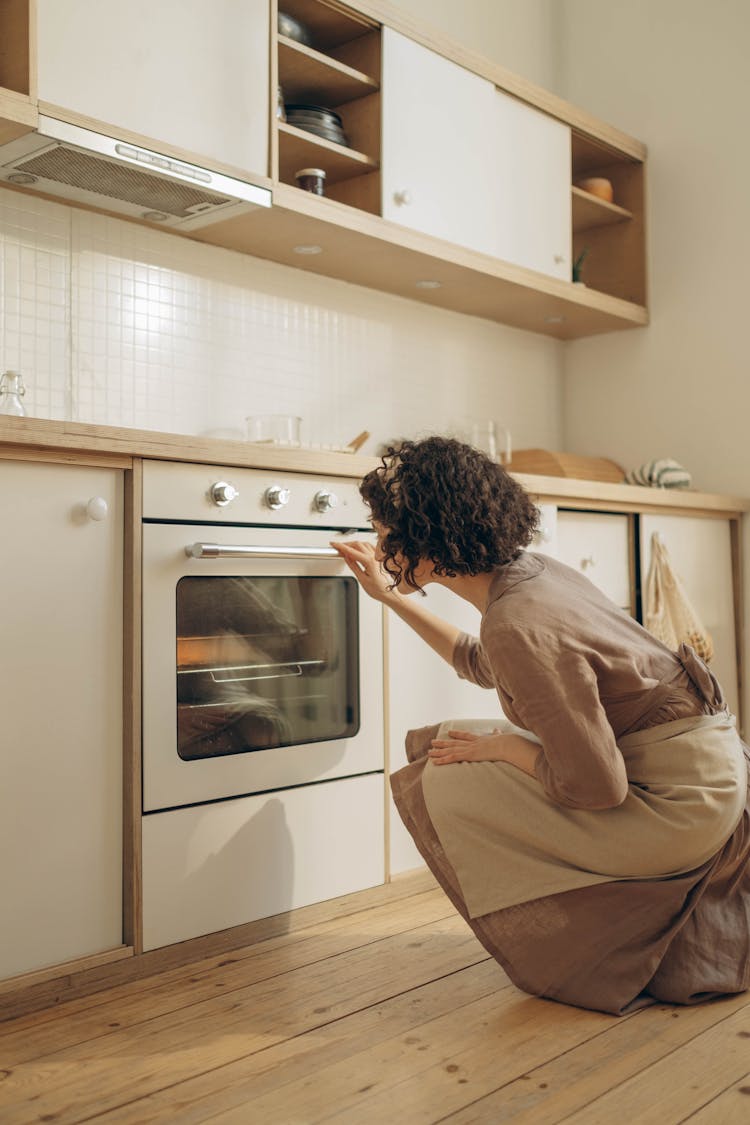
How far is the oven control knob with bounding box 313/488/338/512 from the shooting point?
2.26 meters

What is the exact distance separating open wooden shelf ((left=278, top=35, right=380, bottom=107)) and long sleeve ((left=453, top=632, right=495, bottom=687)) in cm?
144

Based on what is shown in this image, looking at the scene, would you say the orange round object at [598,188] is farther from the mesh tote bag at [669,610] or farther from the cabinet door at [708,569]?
the mesh tote bag at [669,610]

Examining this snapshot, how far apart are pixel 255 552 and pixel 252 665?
0.74 feet

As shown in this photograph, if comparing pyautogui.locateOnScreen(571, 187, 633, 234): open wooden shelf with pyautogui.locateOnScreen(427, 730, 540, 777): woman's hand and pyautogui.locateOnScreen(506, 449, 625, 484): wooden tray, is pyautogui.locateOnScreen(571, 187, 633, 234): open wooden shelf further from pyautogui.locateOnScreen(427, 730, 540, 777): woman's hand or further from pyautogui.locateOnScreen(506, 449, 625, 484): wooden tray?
pyautogui.locateOnScreen(427, 730, 540, 777): woman's hand

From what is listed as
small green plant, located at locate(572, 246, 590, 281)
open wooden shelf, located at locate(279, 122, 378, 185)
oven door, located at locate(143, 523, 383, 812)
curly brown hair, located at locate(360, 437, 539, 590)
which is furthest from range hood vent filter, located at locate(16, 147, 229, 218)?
small green plant, located at locate(572, 246, 590, 281)

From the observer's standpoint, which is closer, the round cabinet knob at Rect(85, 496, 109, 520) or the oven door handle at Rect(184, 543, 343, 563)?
the round cabinet knob at Rect(85, 496, 109, 520)

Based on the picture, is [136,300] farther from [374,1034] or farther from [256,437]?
[374,1034]

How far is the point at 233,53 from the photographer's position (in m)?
2.42

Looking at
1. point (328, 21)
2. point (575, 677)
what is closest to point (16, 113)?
point (328, 21)

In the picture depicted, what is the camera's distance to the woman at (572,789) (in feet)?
5.68

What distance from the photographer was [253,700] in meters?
2.15

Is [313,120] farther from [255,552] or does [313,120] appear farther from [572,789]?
[572,789]

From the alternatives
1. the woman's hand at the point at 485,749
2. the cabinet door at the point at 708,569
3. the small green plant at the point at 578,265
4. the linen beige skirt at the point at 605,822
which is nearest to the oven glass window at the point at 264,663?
the woman's hand at the point at 485,749

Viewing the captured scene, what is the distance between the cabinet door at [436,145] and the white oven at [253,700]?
0.96 meters
